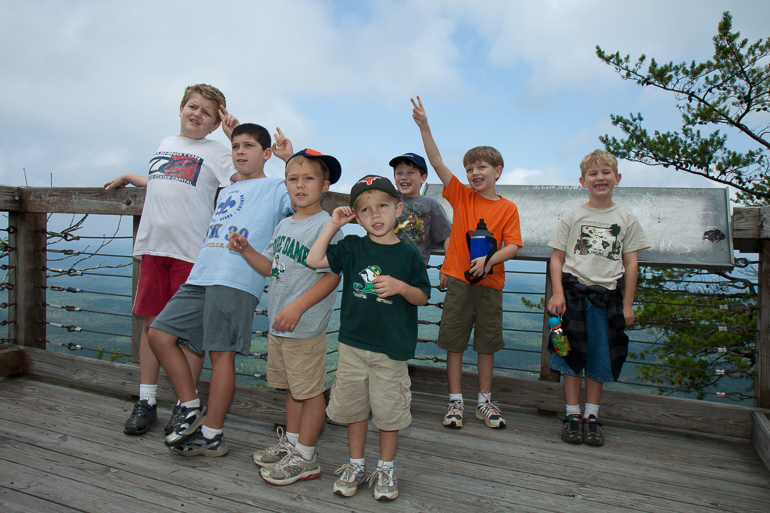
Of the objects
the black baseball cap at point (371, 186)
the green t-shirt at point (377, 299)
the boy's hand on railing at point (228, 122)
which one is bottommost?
the green t-shirt at point (377, 299)

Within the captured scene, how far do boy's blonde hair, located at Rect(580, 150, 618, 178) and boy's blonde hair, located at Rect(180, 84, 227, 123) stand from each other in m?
2.18

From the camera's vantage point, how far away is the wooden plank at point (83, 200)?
9.80ft

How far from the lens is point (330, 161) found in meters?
2.21

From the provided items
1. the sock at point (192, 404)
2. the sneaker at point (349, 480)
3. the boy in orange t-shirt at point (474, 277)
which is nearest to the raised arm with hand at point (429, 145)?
the boy in orange t-shirt at point (474, 277)

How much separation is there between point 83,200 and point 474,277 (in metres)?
2.69

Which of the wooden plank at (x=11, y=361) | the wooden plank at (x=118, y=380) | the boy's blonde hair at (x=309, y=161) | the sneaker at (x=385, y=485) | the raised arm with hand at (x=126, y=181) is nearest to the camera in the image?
the sneaker at (x=385, y=485)

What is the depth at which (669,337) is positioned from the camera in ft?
24.2

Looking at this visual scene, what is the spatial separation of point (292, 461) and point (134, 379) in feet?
5.35

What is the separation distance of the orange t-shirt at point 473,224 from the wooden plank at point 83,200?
77.6 inches

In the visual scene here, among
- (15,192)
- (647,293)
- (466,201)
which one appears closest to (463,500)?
(466,201)

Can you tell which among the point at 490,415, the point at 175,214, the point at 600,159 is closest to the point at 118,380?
the point at 175,214

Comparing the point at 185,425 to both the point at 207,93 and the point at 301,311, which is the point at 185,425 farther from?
the point at 207,93

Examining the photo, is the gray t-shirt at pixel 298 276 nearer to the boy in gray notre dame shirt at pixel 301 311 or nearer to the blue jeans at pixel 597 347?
the boy in gray notre dame shirt at pixel 301 311

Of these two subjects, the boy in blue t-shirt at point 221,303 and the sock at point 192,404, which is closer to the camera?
the boy in blue t-shirt at point 221,303
